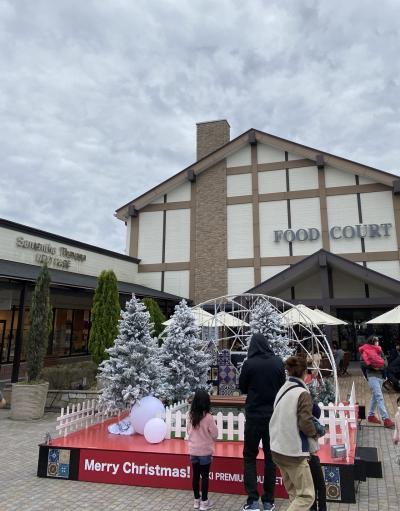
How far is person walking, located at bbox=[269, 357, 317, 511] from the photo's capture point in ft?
13.5

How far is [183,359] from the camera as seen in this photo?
9453mm

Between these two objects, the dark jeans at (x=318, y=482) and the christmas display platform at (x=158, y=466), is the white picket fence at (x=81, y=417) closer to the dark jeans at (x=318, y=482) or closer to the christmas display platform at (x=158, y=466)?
the christmas display platform at (x=158, y=466)

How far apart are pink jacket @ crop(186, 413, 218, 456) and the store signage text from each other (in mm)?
18748

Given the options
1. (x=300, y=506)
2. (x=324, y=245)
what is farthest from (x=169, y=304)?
(x=300, y=506)

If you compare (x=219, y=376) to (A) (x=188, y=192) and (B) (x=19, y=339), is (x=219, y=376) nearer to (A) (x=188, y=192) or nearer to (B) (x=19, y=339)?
(B) (x=19, y=339)

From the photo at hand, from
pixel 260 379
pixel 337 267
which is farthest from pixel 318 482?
pixel 337 267

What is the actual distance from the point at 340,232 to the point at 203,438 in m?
19.2

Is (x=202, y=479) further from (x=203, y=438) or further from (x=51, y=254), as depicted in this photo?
(x=51, y=254)

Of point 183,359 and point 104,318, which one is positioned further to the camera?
point 104,318

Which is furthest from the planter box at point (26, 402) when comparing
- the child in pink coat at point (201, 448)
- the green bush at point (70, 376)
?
the child in pink coat at point (201, 448)

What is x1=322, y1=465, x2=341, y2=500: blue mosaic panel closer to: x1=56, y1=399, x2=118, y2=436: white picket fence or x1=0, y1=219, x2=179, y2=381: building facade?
x1=56, y1=399, x2=118, y2=436: white picket fence

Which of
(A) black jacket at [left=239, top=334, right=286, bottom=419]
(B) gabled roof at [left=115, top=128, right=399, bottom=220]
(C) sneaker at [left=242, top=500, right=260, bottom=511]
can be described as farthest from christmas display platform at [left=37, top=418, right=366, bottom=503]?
(B) gabled roof at [left=115, top=128, right=399, bottom=220]

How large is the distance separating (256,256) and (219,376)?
12582 mm

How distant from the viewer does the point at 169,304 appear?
24875mm
